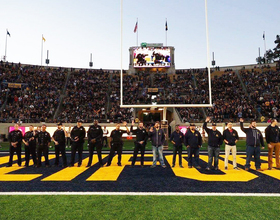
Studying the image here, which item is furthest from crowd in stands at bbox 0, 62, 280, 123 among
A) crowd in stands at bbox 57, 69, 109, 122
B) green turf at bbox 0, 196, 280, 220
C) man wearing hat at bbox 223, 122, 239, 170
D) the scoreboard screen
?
green turf at bbox 0, 196, 280, 220

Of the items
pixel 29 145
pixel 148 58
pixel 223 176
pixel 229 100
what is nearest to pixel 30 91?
pixel 148 58

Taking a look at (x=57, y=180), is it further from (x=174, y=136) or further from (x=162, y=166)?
(x=174, y=136)

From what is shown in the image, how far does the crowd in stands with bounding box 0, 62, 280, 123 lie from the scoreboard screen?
7.40 feet

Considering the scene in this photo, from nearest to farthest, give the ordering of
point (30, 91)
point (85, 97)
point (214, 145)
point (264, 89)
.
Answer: point (214, 145) → point (264, 89) → point (30, 91) → point (85, 97)

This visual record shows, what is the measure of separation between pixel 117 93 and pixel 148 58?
11.9 metres

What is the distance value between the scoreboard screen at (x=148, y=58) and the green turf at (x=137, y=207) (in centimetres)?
3814

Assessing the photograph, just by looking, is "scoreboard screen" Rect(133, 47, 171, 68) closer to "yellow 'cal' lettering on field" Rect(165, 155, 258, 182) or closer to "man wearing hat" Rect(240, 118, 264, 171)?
"man wearing hat" Rect(240, 118, 264, 171)

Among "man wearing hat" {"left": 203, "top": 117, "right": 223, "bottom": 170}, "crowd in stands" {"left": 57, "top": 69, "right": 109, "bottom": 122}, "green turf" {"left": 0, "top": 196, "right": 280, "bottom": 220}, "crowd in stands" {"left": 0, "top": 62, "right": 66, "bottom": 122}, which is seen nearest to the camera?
"green turf" {"left": 0, "top": 196, "right": 280, "bottom": 220}

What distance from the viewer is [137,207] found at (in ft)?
12.8

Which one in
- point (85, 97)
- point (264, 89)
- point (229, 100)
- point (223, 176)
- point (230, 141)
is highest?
point (264, 89)

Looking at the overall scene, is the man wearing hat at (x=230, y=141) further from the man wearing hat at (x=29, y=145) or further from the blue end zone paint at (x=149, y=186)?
the man wearing hat at (x=29, y=145)

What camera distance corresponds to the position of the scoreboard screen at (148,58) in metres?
41.0

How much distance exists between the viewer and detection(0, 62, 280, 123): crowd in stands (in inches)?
1000

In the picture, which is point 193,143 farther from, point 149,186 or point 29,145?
point 29,145
